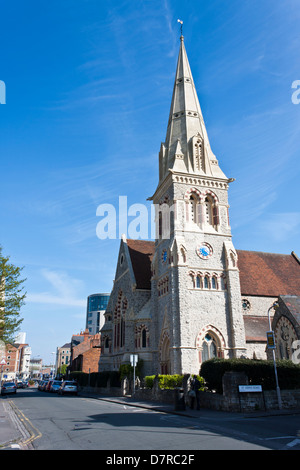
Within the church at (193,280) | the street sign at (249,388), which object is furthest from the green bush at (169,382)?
the street sign at (249,388)

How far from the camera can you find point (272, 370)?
18500 mm

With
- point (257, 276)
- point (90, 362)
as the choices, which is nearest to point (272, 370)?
point (257, 276)

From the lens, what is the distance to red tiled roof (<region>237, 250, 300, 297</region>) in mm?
34375

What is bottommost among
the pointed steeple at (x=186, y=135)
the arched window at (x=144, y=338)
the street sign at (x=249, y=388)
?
the street sign at (x=249, y=388)

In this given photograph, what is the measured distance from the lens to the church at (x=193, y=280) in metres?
27.9

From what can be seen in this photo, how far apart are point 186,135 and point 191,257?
12.0 metres

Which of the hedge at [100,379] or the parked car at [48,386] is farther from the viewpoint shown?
the parked car at [48,386]

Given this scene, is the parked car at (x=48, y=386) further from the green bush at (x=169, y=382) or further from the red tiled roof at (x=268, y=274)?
the red tiled roof at (x=268, y=274)

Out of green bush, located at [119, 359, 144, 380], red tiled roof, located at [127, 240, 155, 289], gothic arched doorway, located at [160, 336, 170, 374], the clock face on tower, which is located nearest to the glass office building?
red tiled roof, located at [127, 240, 155, 289]

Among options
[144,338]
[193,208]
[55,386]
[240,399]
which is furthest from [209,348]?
[55,386]

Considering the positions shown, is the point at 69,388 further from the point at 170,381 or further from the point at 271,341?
the point at 271,341

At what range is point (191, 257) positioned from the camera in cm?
3009

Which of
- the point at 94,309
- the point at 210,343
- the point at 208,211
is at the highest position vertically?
the point at 94,309
